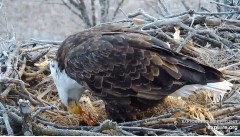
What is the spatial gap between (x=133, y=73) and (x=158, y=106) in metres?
0.35

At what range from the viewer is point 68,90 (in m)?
4.45

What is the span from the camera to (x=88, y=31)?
4.55m

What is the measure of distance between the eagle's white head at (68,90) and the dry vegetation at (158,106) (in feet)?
0.26

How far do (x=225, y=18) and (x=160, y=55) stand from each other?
1.57m

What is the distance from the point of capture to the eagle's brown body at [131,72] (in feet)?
13.7

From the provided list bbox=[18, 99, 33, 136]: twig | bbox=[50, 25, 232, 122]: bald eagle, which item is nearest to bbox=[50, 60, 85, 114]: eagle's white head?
bbox=[50, 25, 232, 122]: bald eagle

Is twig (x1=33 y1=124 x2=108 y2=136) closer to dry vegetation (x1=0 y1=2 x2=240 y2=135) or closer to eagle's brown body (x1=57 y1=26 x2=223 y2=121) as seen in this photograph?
dry vegetation (x1=0 y1=2 x2=240 y2=135)

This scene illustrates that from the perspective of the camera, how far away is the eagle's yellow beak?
4.40 meters

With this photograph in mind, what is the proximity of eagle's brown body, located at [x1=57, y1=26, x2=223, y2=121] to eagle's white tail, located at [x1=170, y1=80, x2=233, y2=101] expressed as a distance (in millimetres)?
41

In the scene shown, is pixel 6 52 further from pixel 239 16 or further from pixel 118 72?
pixel 239 16

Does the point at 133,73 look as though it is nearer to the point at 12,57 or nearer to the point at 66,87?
the point at 66,87

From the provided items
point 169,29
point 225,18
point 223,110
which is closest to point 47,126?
point 223,110

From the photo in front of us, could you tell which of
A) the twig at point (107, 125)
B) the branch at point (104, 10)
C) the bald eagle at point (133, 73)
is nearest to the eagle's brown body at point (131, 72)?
the bald eagle at point (133, 73)

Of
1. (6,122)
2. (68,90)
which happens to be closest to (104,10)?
(68,90)
